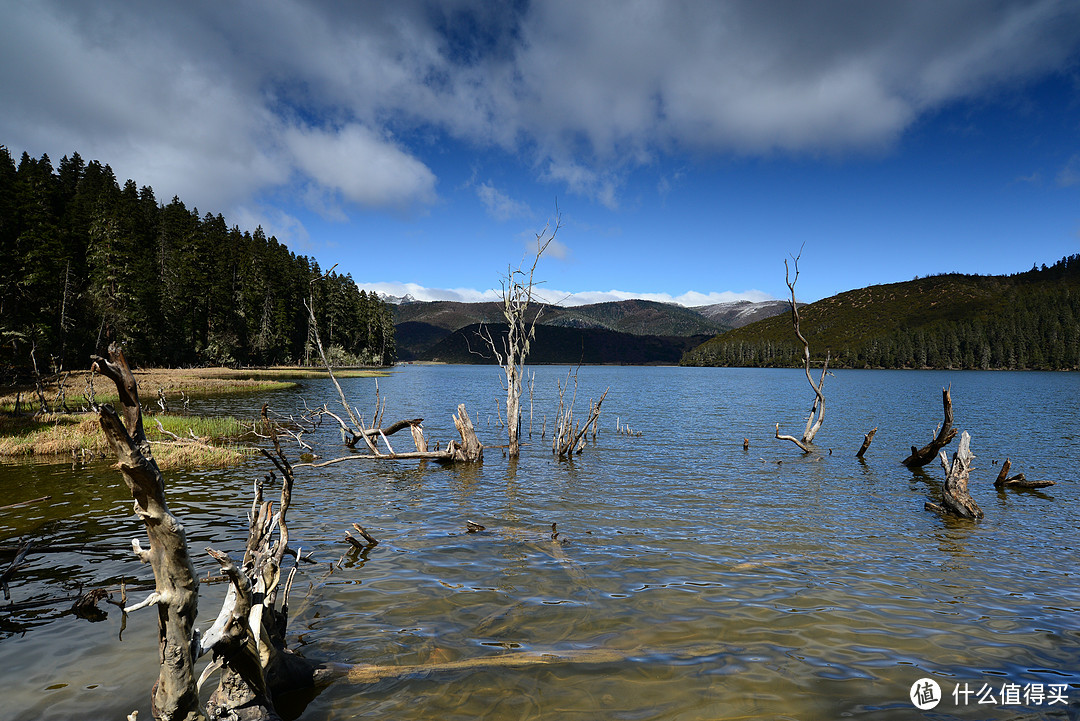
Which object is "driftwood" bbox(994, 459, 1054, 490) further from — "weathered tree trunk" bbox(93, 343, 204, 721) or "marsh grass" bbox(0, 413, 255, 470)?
"marsh grass" bbox(0, 413, 255, 470)

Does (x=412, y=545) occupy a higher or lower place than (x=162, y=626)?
lower

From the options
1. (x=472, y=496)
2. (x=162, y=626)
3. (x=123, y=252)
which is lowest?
(x=472, y=496)

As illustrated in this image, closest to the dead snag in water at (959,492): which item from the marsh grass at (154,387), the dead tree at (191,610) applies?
the dead tree at (191,610)

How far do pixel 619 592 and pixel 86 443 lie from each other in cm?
2236

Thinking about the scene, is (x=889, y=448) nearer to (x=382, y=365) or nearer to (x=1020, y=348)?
(x=382, y=365)

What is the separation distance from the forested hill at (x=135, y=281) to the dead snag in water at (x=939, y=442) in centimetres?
3999

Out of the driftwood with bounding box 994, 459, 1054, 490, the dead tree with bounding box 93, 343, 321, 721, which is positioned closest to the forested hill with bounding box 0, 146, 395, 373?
the dead tree with bounding box 93, 343, 321, 721

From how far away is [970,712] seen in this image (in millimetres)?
6172

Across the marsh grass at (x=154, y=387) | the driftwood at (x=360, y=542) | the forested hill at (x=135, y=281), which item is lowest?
the driftwood at (x=360, y=542)

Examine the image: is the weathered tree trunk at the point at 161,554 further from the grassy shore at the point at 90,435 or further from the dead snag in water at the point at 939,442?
the dead snag in water at the point at 939,442

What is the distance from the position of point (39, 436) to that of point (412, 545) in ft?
61.0

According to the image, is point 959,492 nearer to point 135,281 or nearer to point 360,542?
point 360,542

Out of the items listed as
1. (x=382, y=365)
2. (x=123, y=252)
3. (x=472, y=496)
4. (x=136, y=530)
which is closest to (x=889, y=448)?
(x=472, y=496)

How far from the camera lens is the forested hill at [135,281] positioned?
4519 centimetres
